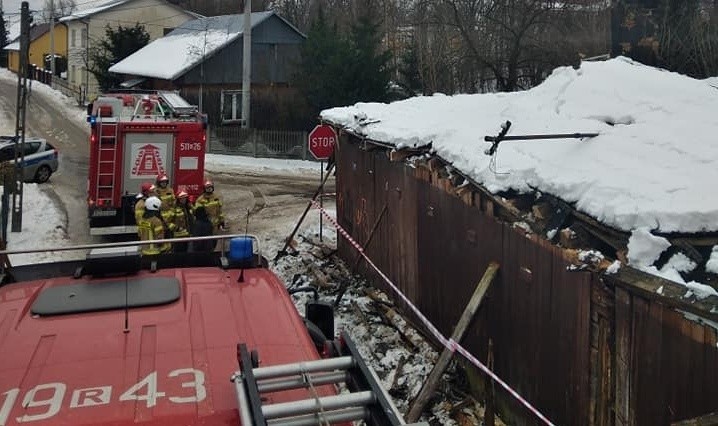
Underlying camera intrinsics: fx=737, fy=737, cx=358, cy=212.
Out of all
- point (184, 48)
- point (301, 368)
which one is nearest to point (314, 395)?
point (301, 368)

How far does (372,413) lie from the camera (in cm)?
303

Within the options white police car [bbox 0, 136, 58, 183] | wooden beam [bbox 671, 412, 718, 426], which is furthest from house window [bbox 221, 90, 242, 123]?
wooden beam [bbox 671, 412, 718, 426]

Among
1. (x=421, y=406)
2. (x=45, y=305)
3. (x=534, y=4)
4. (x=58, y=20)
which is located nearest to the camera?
(x=45, y=305)

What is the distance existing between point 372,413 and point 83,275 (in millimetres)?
2527

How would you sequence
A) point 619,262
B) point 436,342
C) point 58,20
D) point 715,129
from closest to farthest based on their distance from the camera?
point 619,262
point 715,129
point 436,342
point 58,20

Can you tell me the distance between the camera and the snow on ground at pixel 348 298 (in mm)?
8578

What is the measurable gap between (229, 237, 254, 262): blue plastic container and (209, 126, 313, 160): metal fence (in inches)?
1054

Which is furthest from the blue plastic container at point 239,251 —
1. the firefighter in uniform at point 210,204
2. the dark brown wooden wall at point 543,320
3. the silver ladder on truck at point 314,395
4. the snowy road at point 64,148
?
the snowy road at point 64,148

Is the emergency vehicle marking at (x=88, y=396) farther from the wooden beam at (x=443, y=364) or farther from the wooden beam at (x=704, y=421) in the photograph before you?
the wooden beam at (x=443, y=364)

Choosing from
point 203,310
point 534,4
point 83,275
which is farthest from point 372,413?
point 534,4

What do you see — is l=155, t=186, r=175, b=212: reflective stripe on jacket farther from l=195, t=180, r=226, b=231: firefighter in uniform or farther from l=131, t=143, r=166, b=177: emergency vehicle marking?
l=131, t=143, r=166, b=177: emergency vehicle marking

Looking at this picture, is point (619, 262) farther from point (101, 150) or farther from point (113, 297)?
point (101, 150)

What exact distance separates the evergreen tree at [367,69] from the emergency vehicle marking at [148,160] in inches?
621

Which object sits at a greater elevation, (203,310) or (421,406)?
(203,310)
